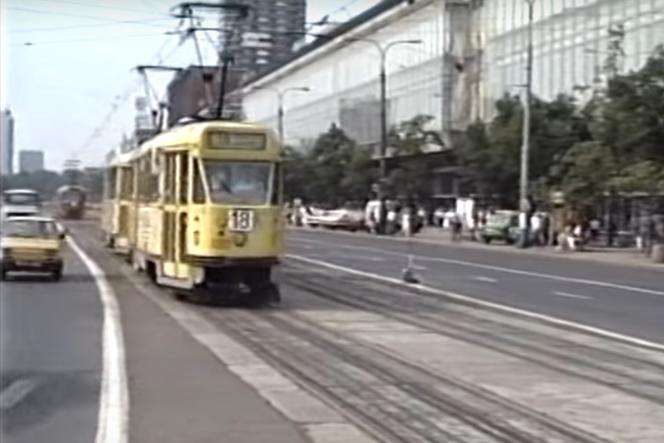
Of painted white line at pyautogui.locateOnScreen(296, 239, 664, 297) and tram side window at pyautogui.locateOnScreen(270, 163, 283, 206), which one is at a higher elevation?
tram side window at pyautogui.locateOnScreen(270, 163, 283, 206)

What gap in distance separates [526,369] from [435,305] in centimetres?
1100

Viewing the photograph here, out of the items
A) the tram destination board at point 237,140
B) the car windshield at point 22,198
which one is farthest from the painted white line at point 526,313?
the car windshield at point 22,198

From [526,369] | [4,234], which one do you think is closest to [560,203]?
[4,234]

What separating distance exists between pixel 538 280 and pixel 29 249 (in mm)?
12588

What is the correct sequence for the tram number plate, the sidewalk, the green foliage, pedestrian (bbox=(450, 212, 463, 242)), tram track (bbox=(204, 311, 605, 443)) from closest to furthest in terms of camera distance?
tram track (bbox=(204, 311, 605, 443)), the tram number plate, the sidewalk, pedestrian (bbox=(450, 212, 463, 242)), the green foliage

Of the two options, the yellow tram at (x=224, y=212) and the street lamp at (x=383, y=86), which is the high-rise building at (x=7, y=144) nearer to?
the yellow tram at (x=224, y=212)

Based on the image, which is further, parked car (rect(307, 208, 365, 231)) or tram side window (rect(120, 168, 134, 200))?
parked car (rect(307, 208, 365, 231))

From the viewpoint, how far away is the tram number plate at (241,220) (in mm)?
27266

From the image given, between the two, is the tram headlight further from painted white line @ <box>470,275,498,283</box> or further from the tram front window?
painted white line @ <box>470,275,498,283</box>

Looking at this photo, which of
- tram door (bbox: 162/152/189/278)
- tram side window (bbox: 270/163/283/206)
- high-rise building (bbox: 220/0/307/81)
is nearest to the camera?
tram side window (bbox: 270/163/283/206)

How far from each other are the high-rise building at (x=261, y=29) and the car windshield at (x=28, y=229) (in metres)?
6.51

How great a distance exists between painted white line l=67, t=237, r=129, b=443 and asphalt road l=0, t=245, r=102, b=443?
97 mm

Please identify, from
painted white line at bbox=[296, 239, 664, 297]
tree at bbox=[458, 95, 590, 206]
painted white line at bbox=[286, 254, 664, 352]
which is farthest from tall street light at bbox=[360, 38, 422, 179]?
painted white line at bbox=[286, 254, 664, 352]

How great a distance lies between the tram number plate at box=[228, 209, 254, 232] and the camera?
27.3 meters
